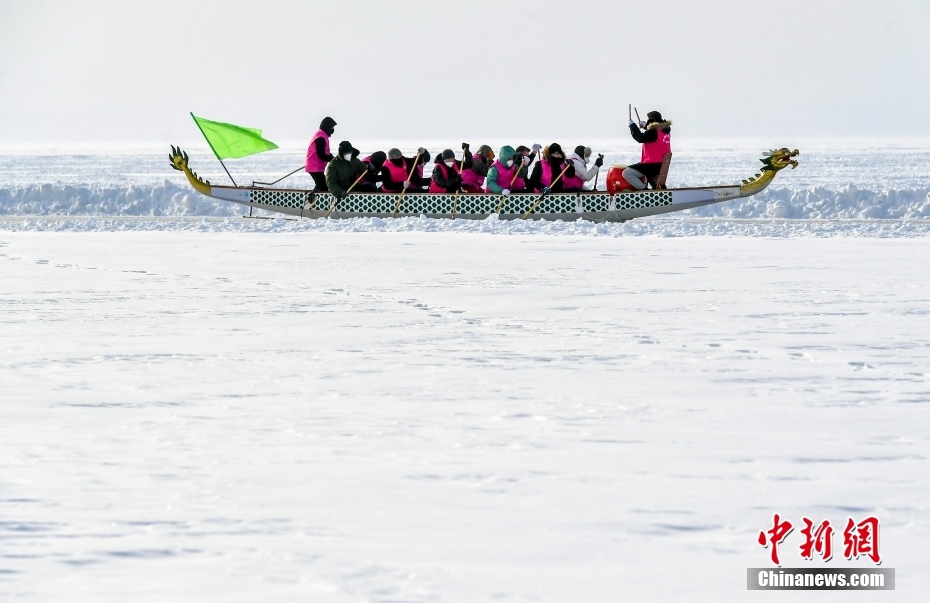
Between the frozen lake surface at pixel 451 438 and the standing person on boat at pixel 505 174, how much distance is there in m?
7.77

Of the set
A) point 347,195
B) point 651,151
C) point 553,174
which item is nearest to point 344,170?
point 347,195

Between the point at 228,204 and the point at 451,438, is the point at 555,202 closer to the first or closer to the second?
the point at 228,204

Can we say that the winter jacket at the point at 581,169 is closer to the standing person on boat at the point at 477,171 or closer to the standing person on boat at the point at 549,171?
the standing person on boat at the point at 549,171

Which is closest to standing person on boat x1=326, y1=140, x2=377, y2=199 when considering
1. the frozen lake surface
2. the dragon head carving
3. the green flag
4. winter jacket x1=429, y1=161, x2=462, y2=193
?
winter jacket x1=429, y1=161, x2=462, y2=193

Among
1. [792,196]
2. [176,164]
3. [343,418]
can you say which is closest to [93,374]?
[343,418]

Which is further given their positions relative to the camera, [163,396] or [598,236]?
[598,236]

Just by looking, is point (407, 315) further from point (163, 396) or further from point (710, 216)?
point (710, 216)

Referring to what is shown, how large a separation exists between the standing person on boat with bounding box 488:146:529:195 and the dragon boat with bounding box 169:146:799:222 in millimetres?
137

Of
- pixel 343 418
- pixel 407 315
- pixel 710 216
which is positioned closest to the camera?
pixel 343 418

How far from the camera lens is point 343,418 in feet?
19.5

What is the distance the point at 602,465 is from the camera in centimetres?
507

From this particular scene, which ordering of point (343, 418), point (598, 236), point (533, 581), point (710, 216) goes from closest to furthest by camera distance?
point (533, 581)
point (343, 418)
point (598, 236)
point (710, 216)

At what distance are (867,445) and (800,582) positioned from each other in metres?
1.63

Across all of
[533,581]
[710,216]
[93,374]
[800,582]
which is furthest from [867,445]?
[710,216]
